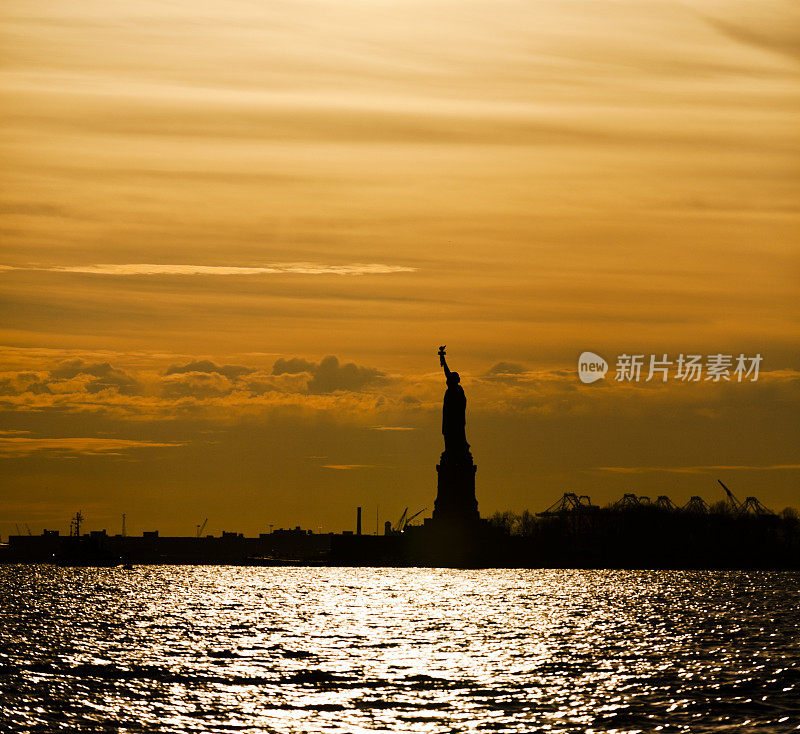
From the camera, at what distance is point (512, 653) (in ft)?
246

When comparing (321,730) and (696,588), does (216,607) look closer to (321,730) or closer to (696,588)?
(696,588)

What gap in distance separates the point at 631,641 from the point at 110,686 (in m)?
35.3

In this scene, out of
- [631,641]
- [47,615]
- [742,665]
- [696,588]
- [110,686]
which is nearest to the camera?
[110,686]

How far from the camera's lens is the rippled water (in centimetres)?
5125

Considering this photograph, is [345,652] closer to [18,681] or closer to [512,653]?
[512,653]

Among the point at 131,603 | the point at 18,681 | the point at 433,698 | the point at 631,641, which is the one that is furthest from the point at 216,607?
the point at 433,698

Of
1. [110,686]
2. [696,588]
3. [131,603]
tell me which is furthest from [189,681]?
[696,588]

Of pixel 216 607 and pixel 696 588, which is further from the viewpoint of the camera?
pixel 696 588

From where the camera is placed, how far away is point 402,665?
222 feet

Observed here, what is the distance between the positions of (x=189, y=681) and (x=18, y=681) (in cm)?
742

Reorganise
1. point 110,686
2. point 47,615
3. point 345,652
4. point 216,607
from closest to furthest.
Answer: point 110,686 < point 345,652 < point 47,615 < point 216,607

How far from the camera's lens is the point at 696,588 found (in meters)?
164

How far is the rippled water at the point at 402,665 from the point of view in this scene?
2018 inches

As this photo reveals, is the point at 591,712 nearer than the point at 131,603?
Yes
